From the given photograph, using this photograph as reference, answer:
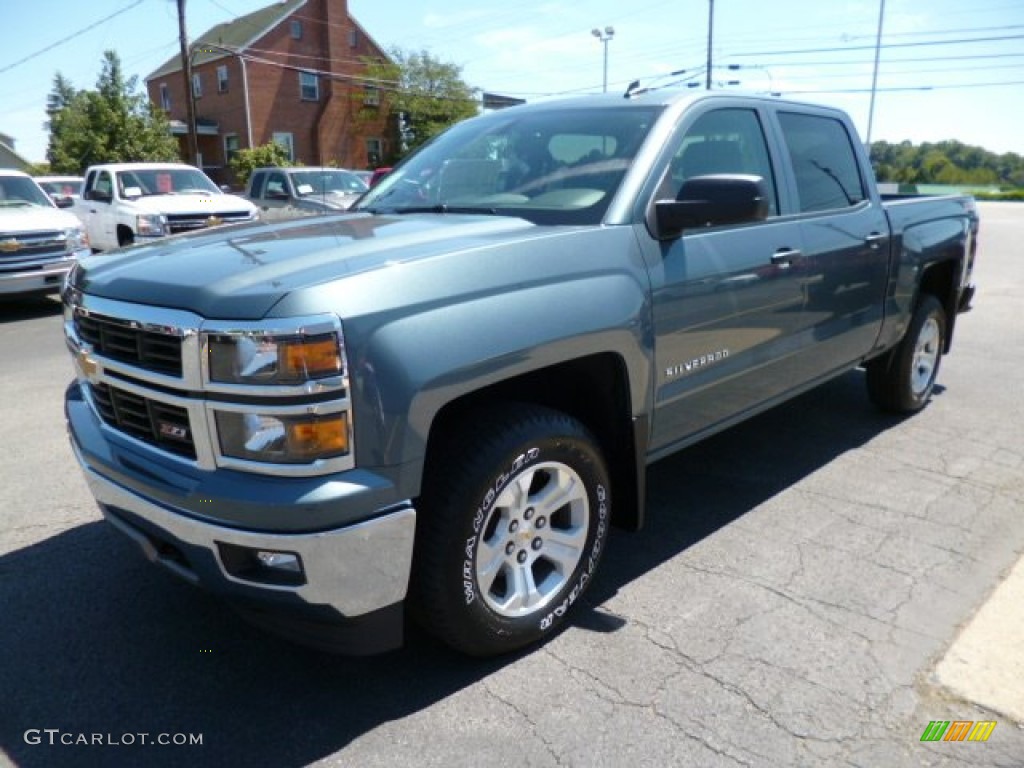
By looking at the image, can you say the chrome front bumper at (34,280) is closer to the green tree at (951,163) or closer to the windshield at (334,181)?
the windshield at (334,181)

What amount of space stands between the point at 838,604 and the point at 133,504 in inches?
102

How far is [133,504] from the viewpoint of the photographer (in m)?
2.43

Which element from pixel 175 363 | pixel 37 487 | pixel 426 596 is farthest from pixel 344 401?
pixel 37 487

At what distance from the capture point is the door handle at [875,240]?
4332 mm

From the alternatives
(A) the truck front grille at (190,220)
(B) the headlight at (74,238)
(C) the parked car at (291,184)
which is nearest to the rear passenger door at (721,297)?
(B) the headlight at (74,238)

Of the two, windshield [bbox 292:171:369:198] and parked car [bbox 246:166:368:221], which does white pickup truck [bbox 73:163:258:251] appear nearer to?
parked car [bbox 246:166:368:221]

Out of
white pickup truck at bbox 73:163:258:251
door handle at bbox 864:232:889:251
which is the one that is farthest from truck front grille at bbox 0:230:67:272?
door handle at bbox 864:232:889:251

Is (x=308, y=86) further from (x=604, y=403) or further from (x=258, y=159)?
(x=604, y=403)

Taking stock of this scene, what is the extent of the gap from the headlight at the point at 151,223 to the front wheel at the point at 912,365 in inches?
399

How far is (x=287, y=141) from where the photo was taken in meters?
37.2

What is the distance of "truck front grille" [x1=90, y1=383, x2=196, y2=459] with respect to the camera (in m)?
2.28

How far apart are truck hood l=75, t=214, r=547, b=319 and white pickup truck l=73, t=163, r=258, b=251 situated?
9241 millimetres

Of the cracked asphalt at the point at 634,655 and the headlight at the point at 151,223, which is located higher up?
the headlight at the point at 151,223

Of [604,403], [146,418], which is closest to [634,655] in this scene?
[604,403]
